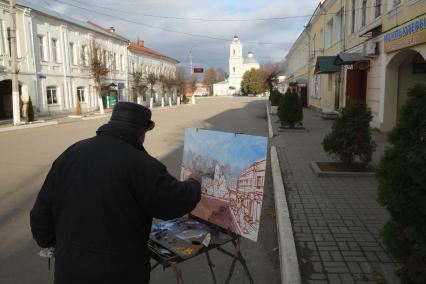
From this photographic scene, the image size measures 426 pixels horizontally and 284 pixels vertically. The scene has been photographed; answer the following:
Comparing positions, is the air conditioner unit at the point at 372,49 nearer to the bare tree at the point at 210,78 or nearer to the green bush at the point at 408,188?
the green bush at the point at 408,188

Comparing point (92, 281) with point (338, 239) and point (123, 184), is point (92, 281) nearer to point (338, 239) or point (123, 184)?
point (123, 184)

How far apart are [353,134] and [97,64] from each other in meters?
28.4

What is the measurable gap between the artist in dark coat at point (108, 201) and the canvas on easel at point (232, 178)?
0.81m

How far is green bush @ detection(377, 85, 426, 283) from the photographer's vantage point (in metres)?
2.80

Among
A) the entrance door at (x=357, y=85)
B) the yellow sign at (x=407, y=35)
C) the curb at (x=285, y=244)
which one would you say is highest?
the yellow sign at (x=407, y=35)

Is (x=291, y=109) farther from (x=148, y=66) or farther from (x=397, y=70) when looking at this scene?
(x=148, y=66)

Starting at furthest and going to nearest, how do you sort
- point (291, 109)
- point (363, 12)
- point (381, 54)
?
1. point (363, 12)
2. point (291, 109)
3. point (381, 54)

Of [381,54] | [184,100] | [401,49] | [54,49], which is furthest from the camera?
[184,100]

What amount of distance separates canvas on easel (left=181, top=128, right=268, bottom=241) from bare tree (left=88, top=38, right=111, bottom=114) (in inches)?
1212

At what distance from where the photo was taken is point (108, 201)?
83.0 inches

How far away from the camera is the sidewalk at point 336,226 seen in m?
3.74

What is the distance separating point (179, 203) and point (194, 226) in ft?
3.39

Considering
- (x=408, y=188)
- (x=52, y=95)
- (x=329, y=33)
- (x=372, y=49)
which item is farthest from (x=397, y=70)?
(x=52, y=95)

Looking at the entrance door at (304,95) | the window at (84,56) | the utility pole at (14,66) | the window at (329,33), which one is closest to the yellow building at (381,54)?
the window at (329,33)
